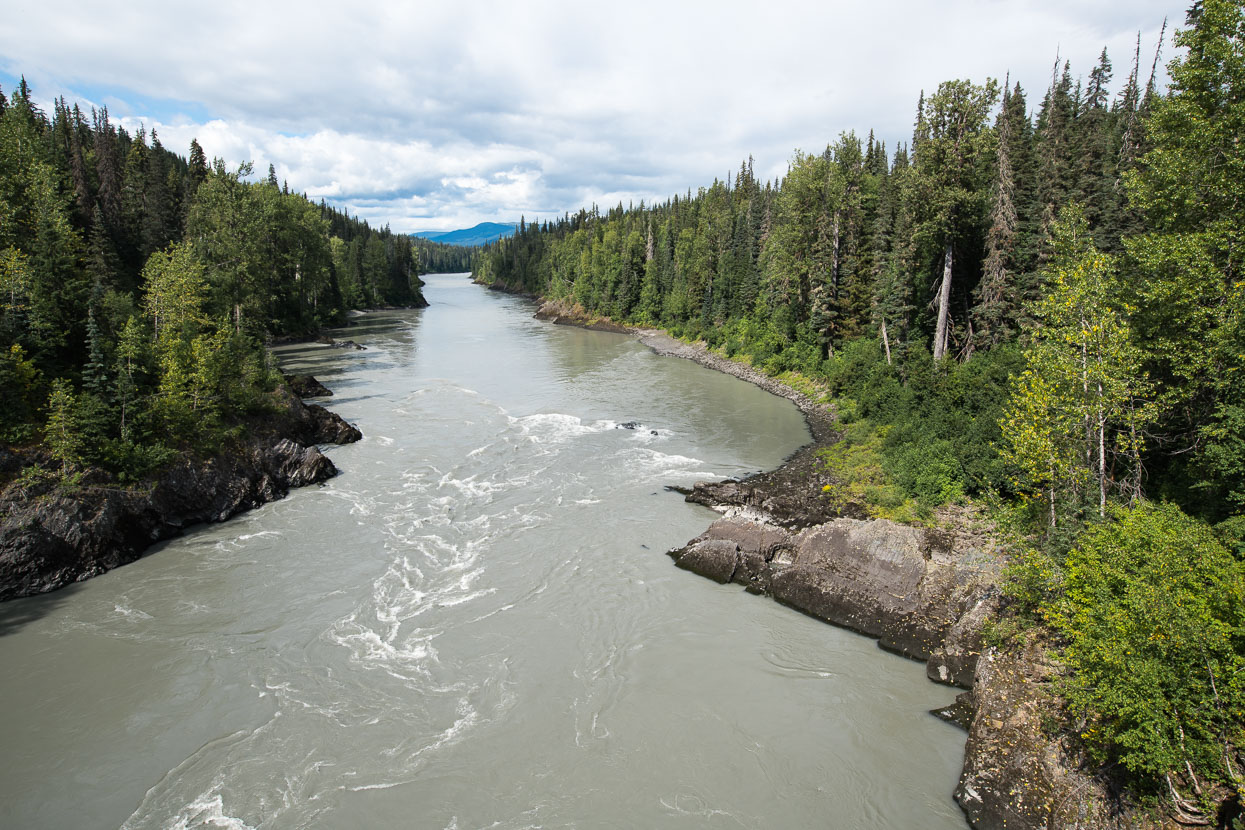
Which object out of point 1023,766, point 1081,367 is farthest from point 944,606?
point 1081,367

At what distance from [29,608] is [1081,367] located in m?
25.6

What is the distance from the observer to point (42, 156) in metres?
45.6

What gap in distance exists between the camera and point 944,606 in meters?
15.0

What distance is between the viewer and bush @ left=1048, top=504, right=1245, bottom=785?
805 centimetres

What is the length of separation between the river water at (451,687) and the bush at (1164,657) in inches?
136

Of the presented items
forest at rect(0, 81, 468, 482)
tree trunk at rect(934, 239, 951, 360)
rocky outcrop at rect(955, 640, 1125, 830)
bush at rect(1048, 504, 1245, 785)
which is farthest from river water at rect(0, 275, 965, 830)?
tree trunk at rect(934, 239, 951, 360)

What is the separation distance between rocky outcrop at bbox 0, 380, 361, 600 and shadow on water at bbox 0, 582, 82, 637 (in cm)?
26

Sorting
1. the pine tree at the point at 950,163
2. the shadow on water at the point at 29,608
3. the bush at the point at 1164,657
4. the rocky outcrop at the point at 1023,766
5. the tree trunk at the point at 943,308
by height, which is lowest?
the shadow on water at the point at 29,608

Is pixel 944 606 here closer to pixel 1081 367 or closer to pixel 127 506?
pixel 1081 367

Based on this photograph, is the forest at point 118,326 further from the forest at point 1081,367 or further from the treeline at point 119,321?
the forest at point 1081,367

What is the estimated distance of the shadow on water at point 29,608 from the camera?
15.7 meters

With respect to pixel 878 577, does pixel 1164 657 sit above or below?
above

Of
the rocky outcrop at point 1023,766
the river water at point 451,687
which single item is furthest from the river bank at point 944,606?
the river water at point 451,687

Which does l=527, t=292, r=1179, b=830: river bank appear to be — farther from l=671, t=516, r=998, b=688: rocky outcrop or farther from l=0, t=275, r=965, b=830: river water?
l=0, t=275, r=965, b=830: river water
